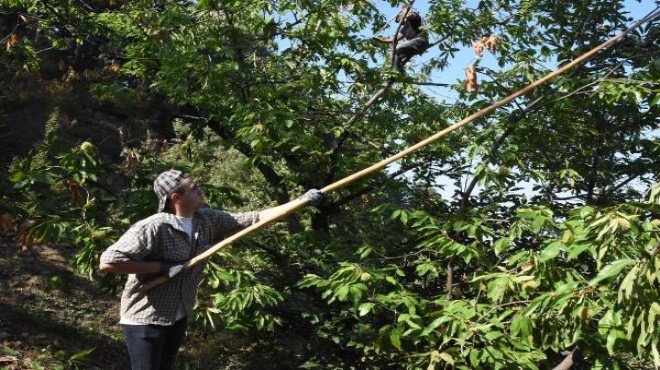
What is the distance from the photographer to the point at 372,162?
530cm

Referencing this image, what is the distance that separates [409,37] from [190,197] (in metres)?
3.38

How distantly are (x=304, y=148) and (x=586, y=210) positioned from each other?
7.68 ft

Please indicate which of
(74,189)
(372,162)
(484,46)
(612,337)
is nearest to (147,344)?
(74,189)

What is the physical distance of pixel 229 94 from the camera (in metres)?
5.05

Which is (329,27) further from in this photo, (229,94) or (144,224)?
(144,224)

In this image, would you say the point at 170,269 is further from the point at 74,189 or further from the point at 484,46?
the point at 484,46

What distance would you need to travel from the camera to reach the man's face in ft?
9.12

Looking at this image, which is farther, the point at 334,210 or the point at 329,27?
the point at 334,210

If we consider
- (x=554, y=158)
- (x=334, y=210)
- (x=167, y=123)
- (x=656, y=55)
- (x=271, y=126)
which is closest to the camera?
(x=271, y=126)

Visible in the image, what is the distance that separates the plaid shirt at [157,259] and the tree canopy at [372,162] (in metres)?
1.05

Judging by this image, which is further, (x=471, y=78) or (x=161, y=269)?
(x=471, y=78)

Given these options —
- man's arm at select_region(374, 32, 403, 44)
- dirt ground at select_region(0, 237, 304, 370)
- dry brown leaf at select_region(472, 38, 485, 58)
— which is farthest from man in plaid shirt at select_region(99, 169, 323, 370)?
man's arm at select_region(374, 32, 403, 44)

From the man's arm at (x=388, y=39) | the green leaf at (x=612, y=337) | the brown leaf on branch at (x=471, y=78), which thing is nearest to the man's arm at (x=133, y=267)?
the green leaf at (x=612, y=337)

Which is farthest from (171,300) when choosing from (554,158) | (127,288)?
(554,158)
